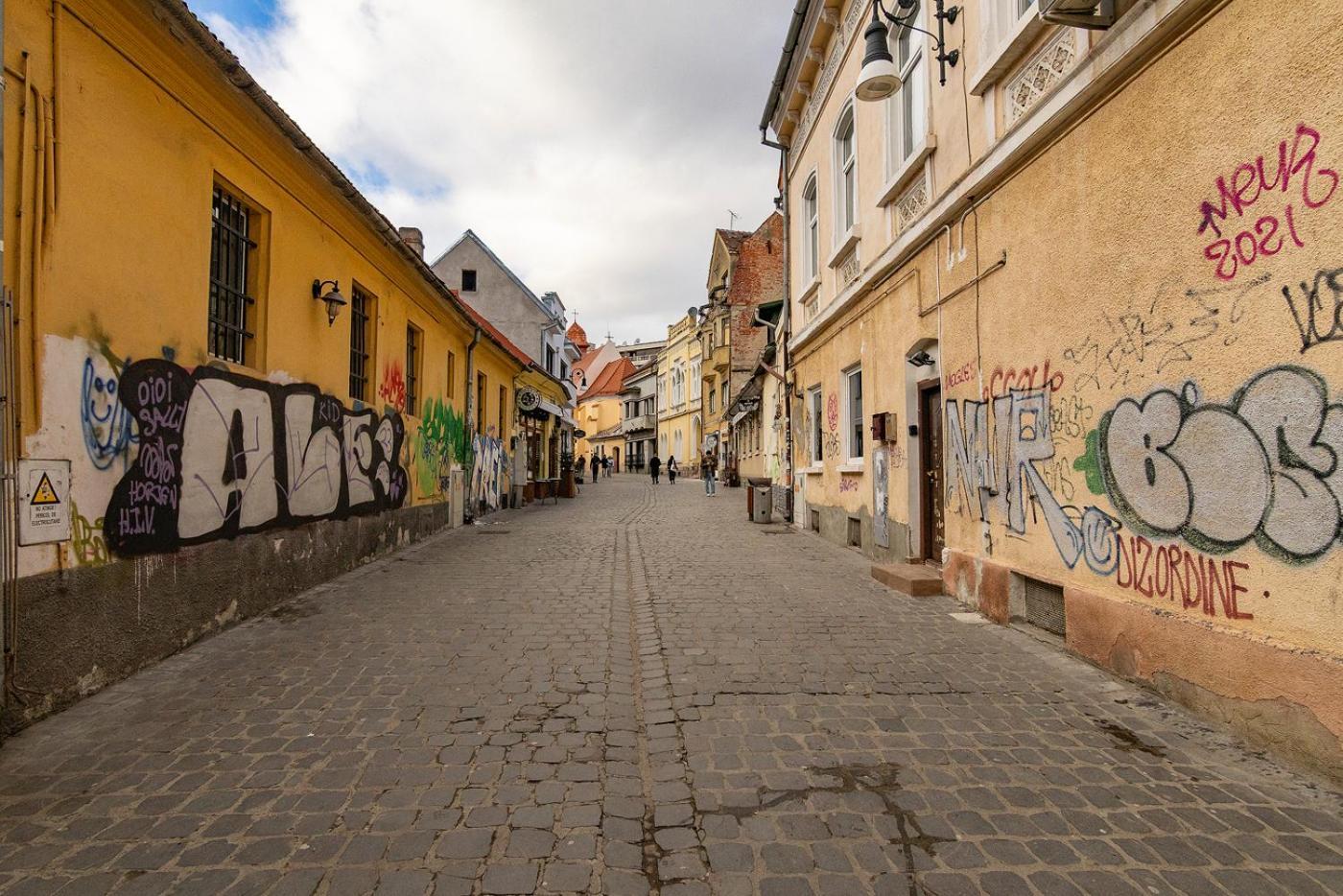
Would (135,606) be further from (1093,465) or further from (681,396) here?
(681,396)

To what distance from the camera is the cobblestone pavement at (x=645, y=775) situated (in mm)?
2510

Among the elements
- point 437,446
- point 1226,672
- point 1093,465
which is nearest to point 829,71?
point 1093,465

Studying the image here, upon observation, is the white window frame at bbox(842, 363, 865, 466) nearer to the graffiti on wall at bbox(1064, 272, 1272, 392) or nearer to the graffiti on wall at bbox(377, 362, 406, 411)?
the graffiti on wall at bbox(1064, 272, 1272, 392)

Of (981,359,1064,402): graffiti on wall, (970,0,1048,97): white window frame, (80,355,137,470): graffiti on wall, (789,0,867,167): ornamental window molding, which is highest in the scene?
(789,0,867,167): ornamental window molding

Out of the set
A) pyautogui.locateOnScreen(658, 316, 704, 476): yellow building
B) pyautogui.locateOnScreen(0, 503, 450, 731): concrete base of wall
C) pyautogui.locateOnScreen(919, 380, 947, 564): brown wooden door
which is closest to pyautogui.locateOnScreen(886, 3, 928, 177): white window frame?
pyautogui.locateOnScreen(919, 380, 947, 564): brown wooden door

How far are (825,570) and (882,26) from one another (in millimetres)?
5834

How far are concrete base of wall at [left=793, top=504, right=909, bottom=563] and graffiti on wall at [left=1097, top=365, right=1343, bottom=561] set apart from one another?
159 inches

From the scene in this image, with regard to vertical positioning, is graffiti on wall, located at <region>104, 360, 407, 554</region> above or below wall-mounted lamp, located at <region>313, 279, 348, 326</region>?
below

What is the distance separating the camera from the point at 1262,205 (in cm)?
347

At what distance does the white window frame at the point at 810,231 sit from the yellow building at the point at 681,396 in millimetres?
26888

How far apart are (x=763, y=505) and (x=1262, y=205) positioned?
12194 mm

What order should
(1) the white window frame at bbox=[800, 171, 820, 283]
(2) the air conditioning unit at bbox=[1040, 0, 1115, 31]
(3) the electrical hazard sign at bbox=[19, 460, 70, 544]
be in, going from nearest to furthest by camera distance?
1. (3) the electrical hazard sign at bbox=[19, 460, 70, 544]
2. (2) the air conditioning unit at bbox=[1040, 0, 1115, 31]
3. (1) the white window frame at bbox=[800, 171, 820, 283]

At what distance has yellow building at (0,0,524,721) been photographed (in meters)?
3.93

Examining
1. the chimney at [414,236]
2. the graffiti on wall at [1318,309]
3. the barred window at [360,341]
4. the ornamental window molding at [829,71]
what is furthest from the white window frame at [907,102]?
the chimney at [414,236]
